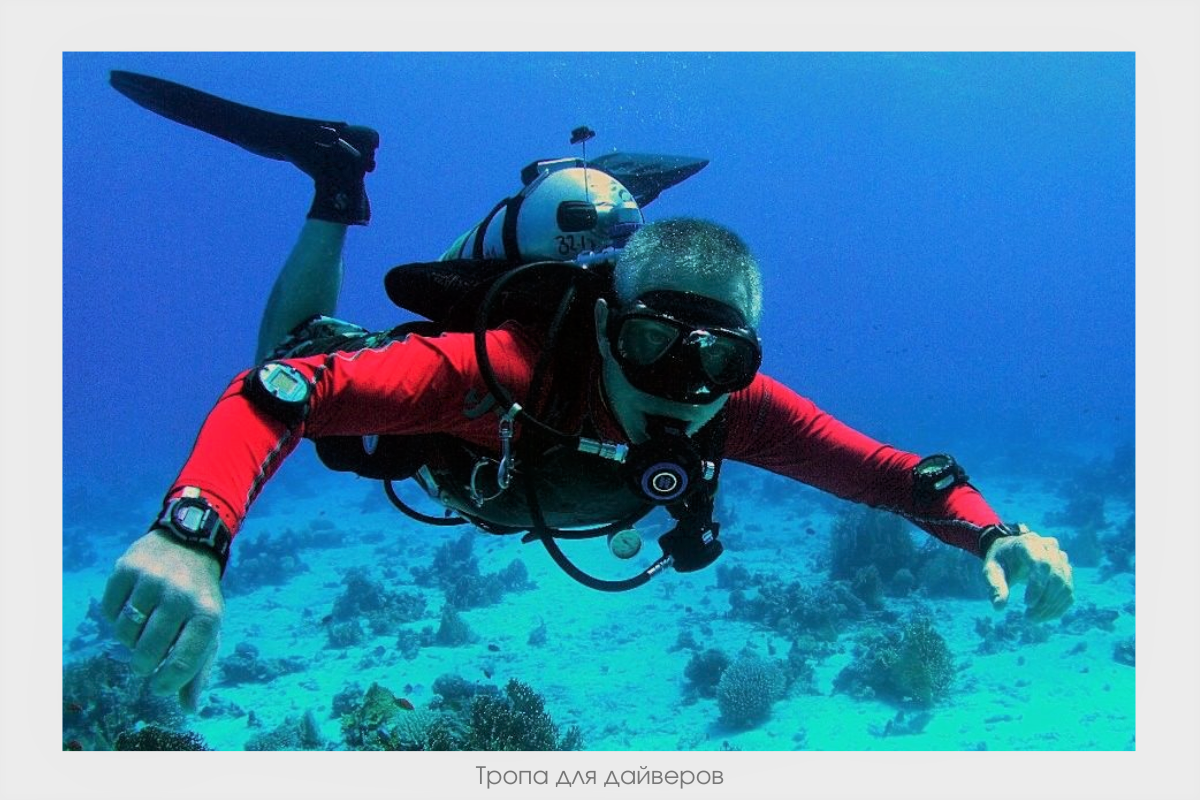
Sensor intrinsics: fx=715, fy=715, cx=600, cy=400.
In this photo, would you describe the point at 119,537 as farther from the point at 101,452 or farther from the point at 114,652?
the point at 101,452

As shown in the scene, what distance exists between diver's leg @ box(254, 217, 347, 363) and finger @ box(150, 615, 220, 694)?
2927mm

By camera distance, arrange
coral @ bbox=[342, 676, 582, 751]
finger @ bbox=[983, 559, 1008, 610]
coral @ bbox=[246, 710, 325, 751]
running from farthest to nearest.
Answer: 1. coral @ bbox=[246, 710, 325, 751]
2. coral @ bbox=[342, 676, 582, 751]
3. finger @ bbox=[983, 559, 1008, 610]

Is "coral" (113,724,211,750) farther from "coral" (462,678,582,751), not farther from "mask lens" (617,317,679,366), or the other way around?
"mask lens" (617,317,679,366)

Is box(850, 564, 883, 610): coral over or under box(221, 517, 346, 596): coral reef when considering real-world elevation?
under

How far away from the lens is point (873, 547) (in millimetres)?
14148

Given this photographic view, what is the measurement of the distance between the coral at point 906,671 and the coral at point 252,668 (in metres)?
8.64

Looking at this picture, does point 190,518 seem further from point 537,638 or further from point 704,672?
point 537,638

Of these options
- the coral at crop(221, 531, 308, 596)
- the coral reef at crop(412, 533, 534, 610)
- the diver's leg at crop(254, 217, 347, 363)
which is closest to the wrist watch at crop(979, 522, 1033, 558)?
the diver's leg at crop(254, 217, 347, 363)

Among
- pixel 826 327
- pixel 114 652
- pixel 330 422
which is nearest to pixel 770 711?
pixel 330 422

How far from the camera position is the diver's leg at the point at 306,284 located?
437 cm

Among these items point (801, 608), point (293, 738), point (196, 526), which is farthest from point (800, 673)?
point (196, 526)

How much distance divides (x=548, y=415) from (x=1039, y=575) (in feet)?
6.88

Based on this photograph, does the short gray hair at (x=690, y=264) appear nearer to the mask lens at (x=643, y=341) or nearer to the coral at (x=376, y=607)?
the mask lens at (x=643, y=341)

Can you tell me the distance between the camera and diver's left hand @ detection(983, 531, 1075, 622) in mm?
2867
